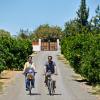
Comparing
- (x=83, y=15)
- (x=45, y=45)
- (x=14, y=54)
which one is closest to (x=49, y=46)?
(x=45, y=45)

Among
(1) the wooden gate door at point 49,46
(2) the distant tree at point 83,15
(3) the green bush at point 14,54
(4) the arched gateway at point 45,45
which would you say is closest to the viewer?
(3) the green bush at point 14,54

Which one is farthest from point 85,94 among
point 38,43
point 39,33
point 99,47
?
point 39,33

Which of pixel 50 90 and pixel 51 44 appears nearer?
pixel 50 90

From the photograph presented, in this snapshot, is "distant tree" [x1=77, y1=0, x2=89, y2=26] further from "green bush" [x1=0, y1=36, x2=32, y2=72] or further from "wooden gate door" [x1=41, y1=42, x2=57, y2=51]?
"green bush" [x1=0, y1=36, x2=32, y2=72]

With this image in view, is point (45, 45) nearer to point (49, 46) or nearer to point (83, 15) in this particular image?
point (49, 46)

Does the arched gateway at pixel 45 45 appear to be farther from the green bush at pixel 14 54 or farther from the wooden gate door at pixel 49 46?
the green bush at pixel 14 54

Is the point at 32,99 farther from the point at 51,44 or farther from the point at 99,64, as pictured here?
the point at 51,44

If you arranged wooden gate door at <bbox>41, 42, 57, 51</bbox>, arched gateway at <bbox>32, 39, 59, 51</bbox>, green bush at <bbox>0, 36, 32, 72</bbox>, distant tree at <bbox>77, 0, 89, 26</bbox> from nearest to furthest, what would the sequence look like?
green bush at <bbox>0, 36, 32, 72</bbox>
distant tree at <bbox>77, 0, 89, 26</bbox>
arched gateway at <bbox>32, 39, 59, 51</bbox>
wooden gate door at <bbox>41, 42, 57, 51</bbox>

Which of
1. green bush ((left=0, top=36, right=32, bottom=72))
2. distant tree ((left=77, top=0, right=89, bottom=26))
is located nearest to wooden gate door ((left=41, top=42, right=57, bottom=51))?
distant tree ((left=77, top=0, right=89, bottom=26))

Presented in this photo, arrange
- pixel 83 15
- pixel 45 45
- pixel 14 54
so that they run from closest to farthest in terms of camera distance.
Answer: pixel 14 54, pixel 83 15, pixel 45 45

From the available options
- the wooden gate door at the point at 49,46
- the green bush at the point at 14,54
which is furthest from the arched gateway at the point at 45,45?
the green bush at the point at 14,54

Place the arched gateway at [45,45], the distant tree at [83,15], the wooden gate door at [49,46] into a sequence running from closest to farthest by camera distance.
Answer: the distant tree at [83,15], the arched gateway at [45,45], the wooden gate door at [49,46]

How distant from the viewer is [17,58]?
45.2m

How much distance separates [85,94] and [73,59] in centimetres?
1100
